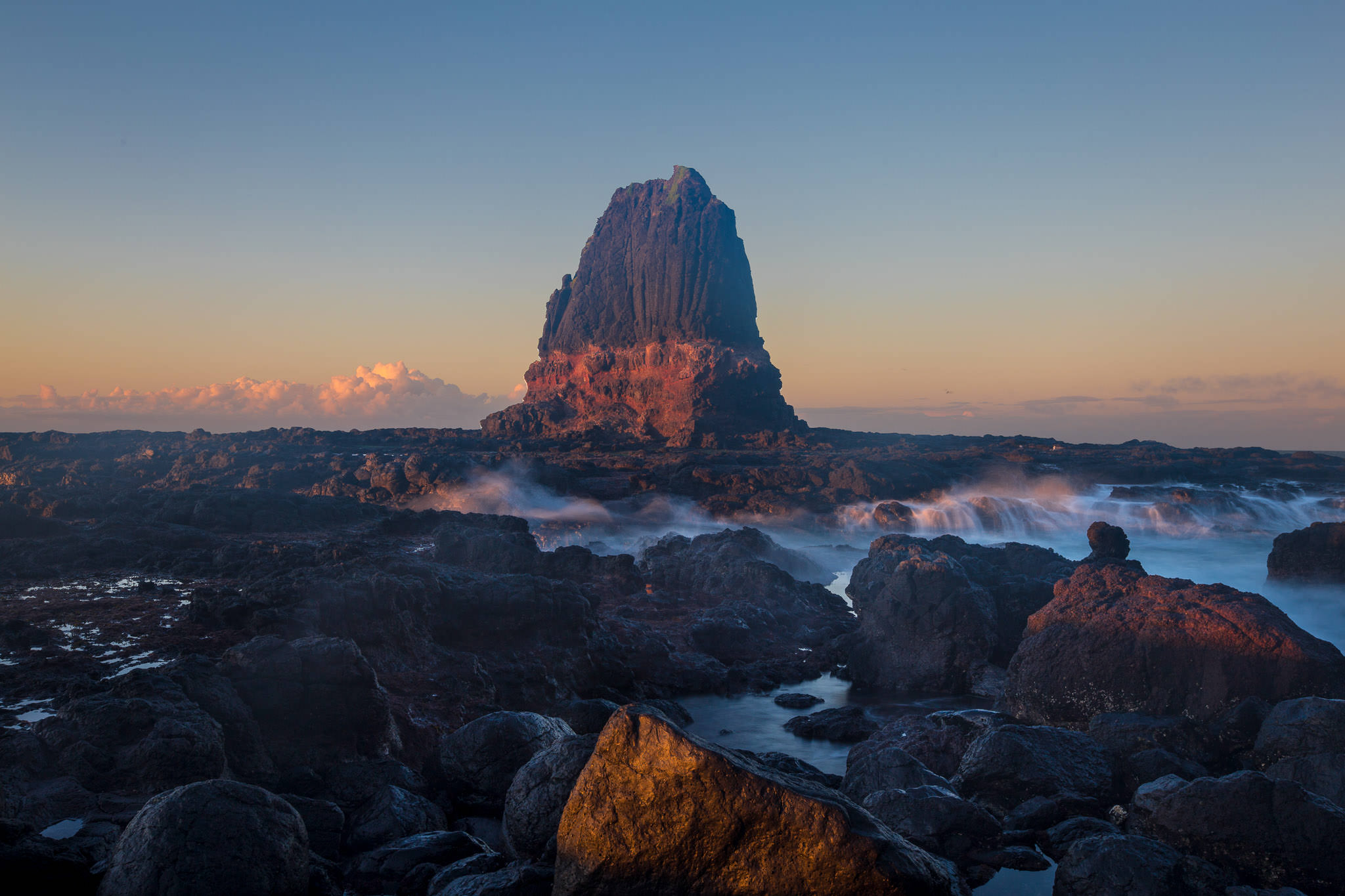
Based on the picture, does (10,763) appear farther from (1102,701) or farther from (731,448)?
(731,448)

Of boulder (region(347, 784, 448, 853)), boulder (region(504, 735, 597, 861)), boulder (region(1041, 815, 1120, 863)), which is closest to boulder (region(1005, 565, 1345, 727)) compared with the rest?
boulder (region(1041, 815, 1120, 863))

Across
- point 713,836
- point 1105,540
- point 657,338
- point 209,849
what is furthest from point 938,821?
point 657,338

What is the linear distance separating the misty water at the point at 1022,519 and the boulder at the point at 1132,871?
21.5 m

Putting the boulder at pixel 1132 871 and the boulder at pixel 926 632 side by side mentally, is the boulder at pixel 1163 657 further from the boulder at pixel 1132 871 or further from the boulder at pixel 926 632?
the boulder at pixel 1132 871

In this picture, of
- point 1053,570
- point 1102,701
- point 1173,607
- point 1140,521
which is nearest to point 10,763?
point 1102,701

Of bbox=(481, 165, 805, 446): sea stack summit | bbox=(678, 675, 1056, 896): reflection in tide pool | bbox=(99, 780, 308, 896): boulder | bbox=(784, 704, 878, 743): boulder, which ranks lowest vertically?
bbox=(678, 675, 1056, 896): reflection in tide pool

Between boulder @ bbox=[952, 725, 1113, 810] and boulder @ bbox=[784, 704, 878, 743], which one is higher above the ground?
boulder @ bbox=[952, 725, 1113, 810]

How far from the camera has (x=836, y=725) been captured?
13.1 metres

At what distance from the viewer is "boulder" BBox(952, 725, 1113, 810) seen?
8.40 meters

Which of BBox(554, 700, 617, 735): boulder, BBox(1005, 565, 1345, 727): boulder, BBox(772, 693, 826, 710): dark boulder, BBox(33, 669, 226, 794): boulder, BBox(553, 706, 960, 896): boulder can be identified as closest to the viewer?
BBox(553, 706, 960, 896): boulder

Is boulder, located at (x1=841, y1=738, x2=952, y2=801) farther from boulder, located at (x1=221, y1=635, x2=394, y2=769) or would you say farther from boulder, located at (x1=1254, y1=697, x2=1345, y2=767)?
boulder, located at (x1=221, y1=635, x2=394, y2=769)

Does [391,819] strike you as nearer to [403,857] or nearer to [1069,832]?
[403,857]

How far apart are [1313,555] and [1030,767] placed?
63.6 ft

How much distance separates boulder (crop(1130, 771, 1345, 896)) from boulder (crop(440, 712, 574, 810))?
5628mm
